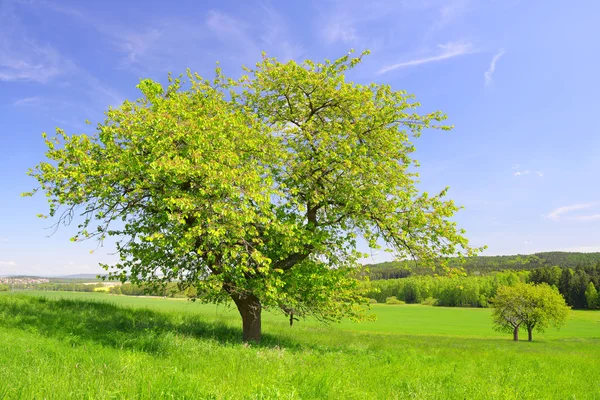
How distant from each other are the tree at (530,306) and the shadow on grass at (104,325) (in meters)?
48.8

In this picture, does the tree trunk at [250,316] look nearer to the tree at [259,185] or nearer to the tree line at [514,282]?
the tree at [259,185]

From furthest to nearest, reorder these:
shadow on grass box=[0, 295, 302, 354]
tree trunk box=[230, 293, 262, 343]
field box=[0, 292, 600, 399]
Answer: tree trunk box=[230, 293, 262, 343]
shadow on grass box=[0, 295, 302, 354]
field box=[0, 292, 600, 399]

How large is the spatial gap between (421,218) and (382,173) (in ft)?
8.14

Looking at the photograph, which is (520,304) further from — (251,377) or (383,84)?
(251,377)

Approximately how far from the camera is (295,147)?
52.4 ft

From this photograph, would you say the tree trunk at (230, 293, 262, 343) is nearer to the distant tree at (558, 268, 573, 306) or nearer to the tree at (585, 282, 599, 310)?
the tree at (585, 282, 599, 310)

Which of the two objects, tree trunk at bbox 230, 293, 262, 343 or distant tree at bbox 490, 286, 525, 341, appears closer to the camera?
tree trunk at bbox 230, 293, 262, 343

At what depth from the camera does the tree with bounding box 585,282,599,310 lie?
408 feet

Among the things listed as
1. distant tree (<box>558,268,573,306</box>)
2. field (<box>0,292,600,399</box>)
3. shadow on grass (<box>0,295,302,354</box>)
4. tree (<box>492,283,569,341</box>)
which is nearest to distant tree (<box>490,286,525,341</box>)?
tree (<box>492,283,569,341</box>)

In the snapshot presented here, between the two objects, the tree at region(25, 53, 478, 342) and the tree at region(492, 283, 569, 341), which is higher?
the tree at region(25, 53, 478, 342)

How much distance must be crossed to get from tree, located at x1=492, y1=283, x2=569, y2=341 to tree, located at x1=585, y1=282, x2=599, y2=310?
91.6 m

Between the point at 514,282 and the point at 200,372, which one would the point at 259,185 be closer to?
the point at 200,372

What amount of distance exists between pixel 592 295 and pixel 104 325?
15553 cm

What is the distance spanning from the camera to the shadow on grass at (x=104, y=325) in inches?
451
